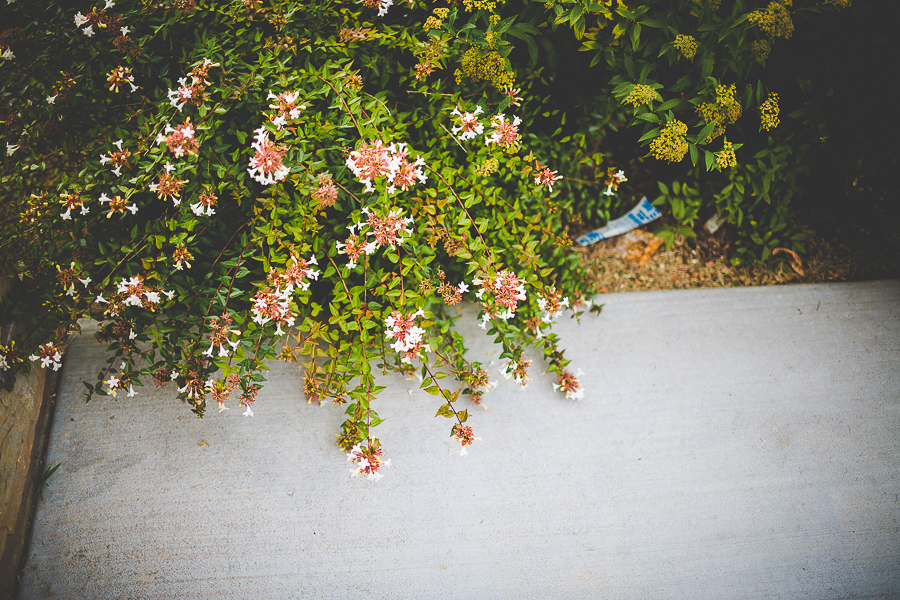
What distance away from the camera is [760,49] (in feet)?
5.64

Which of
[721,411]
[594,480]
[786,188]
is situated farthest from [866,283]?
[594,480]

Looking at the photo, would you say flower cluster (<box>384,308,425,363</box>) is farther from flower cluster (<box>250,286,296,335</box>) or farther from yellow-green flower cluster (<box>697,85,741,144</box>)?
yellow-green flower cluster (<box>697,85,741,144</box>)

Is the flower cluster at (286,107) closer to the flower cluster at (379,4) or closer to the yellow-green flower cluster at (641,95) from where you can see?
the flower cluster at (379,4)

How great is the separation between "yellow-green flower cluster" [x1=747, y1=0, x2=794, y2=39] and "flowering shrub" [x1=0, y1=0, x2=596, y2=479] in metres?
0.86

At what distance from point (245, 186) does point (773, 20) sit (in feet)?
6.28

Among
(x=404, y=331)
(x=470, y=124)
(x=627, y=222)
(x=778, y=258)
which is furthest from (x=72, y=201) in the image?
(x=778, y=258)

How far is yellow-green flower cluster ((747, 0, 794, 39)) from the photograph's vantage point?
162 centimetres

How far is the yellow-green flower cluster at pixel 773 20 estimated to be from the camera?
64.0 inches

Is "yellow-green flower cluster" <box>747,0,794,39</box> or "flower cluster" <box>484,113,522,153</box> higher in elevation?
"yellow-green flower cluster" <box>747,0,794,39</box>

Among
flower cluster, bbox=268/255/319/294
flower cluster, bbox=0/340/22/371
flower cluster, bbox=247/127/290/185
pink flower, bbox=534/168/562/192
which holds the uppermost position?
flower cluster, bbox=247/127/290/185

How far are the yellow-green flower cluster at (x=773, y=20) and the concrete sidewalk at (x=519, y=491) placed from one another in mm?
1357

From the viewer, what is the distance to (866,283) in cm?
254

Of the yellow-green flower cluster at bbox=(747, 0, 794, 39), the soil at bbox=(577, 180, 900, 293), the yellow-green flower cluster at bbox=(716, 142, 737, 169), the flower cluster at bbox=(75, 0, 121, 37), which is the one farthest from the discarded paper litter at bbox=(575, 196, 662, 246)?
the flower cluster at bbox=(75, 0, 121, 37)

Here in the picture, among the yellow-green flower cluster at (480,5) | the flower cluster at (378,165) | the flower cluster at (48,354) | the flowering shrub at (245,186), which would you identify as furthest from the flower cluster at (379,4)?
the flower cluster at (48,354)
